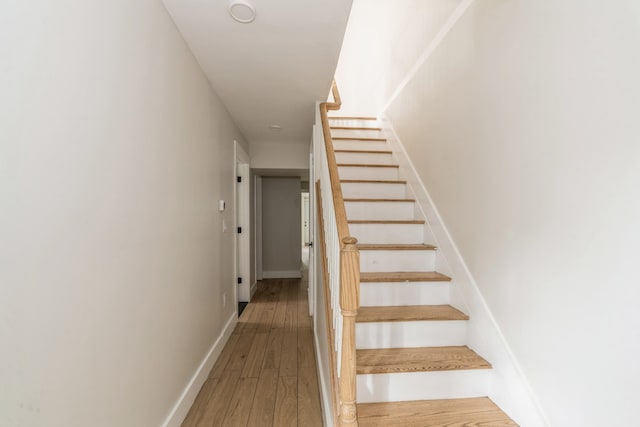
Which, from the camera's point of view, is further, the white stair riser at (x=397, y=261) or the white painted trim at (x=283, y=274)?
the white painted trim at (x=283, y=274)

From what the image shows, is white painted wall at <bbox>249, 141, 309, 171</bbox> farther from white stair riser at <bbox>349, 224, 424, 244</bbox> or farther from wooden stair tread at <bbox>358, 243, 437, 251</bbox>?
wooden stair tread at <bbox>358, 243, 437, 251</bbox>

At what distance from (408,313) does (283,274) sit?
3930 mm

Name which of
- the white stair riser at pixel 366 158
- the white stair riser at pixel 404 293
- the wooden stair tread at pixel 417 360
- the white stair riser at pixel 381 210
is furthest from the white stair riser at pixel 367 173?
the wooden stair tread at pixel 417 360

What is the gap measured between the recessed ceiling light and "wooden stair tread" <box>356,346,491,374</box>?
1.95 m

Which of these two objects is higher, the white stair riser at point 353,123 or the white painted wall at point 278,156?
the white stair riser at point 353,123

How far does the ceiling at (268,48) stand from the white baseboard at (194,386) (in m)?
2.19

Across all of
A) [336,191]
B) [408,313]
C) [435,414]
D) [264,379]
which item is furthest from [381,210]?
[264,379]

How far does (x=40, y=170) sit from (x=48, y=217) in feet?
0.43

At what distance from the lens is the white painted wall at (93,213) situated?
2.35ft

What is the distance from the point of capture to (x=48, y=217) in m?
0.80

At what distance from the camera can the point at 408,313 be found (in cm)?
178

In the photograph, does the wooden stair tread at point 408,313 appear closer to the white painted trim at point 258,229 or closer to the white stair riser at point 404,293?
the white stair riser at point 404,293

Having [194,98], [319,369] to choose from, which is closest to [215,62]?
[194,98]

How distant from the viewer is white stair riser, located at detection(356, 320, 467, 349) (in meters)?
1.68
